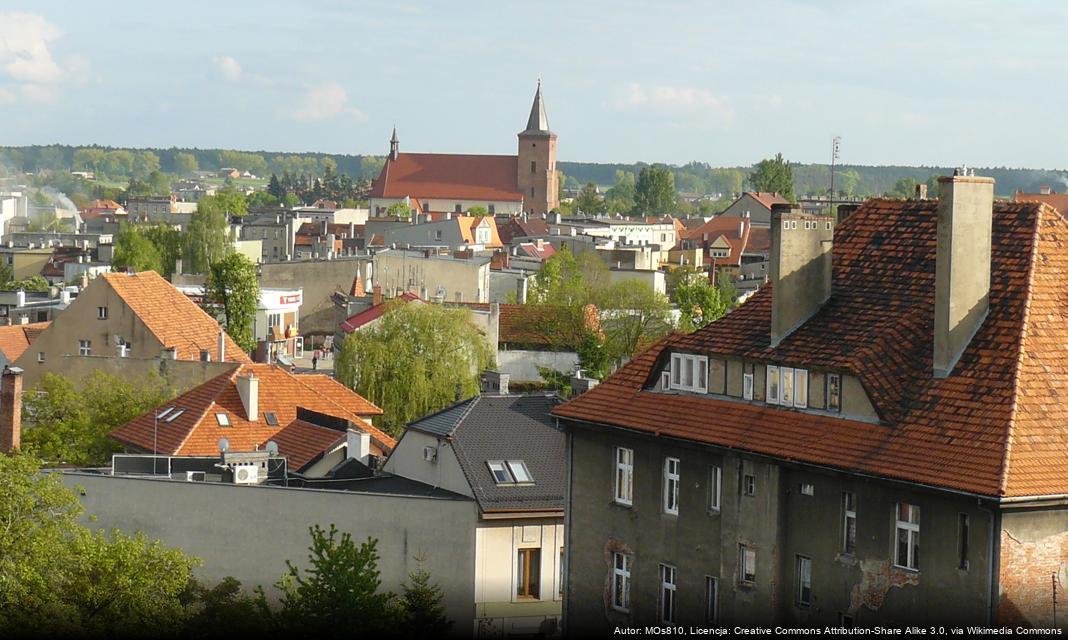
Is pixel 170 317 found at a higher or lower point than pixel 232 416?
higher

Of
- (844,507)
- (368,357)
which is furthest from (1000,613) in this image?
(368,357)

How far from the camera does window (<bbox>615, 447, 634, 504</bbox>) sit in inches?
1087

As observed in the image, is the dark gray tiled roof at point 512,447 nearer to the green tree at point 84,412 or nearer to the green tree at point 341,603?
the green tree at point 341,603

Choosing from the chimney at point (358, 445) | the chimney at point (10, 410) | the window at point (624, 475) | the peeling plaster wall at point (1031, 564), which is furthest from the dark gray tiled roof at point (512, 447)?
the chimney at point (10, 410)

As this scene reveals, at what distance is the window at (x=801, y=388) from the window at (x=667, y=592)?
317 cm

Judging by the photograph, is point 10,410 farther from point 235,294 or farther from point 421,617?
point 235,294

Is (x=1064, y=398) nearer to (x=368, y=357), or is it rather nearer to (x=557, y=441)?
(x=557, y=441)

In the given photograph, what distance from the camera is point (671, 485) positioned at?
26875 millimetres

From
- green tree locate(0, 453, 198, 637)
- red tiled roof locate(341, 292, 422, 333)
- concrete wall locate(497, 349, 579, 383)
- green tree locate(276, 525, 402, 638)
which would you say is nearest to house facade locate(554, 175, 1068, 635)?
green tree locate(276, 525, 402, 638)

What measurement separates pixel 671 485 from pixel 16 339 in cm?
4000

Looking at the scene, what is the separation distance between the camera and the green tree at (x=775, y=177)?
186 m

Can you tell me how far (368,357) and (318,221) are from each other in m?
111

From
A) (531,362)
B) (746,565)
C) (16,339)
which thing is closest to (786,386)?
(746,565)

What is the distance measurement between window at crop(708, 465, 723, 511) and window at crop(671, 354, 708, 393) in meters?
1.62
